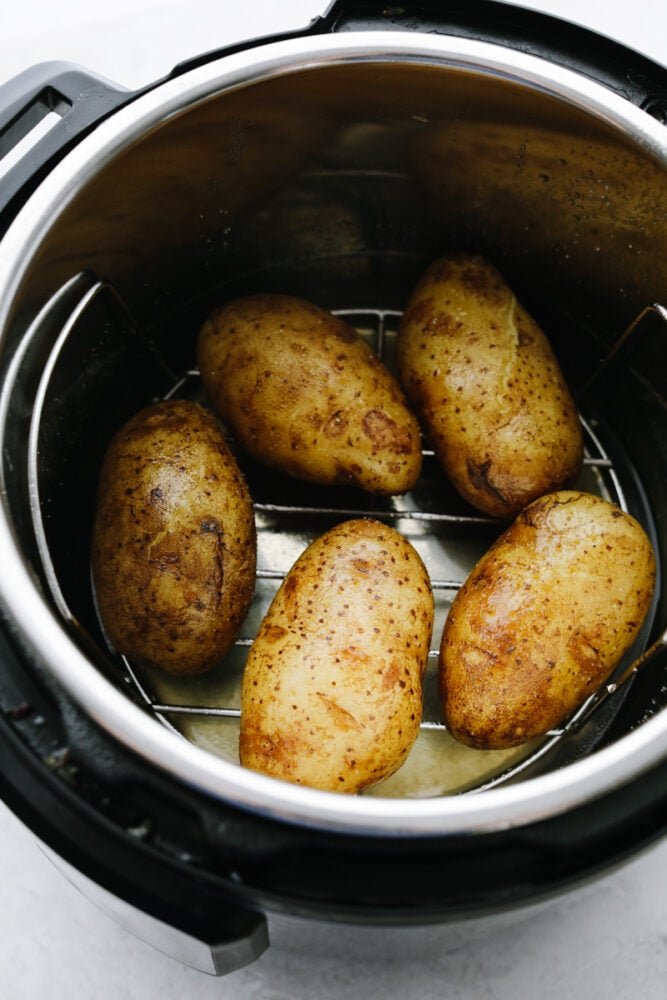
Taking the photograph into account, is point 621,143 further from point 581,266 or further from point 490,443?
point 490,443

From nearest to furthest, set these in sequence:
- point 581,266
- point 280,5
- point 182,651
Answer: point 182,651 → point 581,266 → point 280,5

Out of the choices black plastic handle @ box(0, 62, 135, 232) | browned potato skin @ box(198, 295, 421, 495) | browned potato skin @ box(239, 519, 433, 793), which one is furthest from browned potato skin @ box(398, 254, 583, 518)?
black plastic handle @ box(0, 62, 135, 232)

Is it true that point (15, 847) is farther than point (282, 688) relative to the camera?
Yes

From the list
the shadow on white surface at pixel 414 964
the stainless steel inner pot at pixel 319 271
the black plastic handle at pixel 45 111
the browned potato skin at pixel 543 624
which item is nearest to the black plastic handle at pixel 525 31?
the stainless steel inner pot at pixel 319 271

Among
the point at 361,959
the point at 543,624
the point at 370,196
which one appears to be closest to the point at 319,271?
the point at 370,196

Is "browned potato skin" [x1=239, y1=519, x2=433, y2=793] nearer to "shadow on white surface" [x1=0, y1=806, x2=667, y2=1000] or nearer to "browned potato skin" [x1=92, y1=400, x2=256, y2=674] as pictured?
"browned potato skin" [x1=92, y1=400, x2=256, y2=674]

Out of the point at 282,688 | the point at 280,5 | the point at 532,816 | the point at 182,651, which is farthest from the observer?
the point at 280,5

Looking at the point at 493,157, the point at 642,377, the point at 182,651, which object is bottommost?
the point at 182,651

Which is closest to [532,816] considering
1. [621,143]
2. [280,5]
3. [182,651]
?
[182,651]
